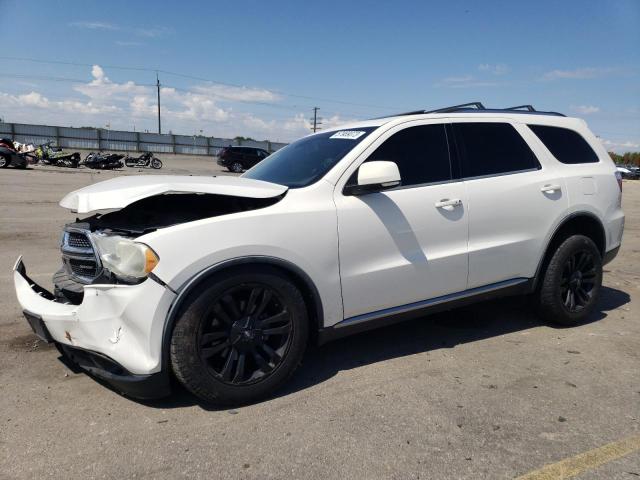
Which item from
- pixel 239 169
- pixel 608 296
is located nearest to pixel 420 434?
pixel 608 296

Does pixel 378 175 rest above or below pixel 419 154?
below

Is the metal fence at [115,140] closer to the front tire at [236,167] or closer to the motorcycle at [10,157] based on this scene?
the front tire at [236,167]

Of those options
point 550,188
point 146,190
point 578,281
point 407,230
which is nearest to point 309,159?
point 407,230

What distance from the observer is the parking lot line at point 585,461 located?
240cm

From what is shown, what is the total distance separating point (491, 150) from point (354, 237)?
1588mm

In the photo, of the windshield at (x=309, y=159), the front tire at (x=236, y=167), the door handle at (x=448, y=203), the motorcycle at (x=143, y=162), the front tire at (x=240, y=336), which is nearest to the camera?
the front tire at (x=240, y=336)

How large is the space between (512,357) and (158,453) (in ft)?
8.63

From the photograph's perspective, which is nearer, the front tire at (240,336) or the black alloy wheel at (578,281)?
the front tire at (240,336)

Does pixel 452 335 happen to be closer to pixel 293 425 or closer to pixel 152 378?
pixel 293 425

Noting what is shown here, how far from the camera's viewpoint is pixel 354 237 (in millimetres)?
3279

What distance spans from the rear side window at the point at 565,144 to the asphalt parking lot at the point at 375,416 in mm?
1569

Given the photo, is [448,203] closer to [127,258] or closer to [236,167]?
[127,258]

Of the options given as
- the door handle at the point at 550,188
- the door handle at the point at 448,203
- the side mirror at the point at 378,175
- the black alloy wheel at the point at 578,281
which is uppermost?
the side mirror at the point at 378,175

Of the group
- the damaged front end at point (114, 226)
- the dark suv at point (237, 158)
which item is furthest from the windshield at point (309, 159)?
the dark suv at point (237, 158)
